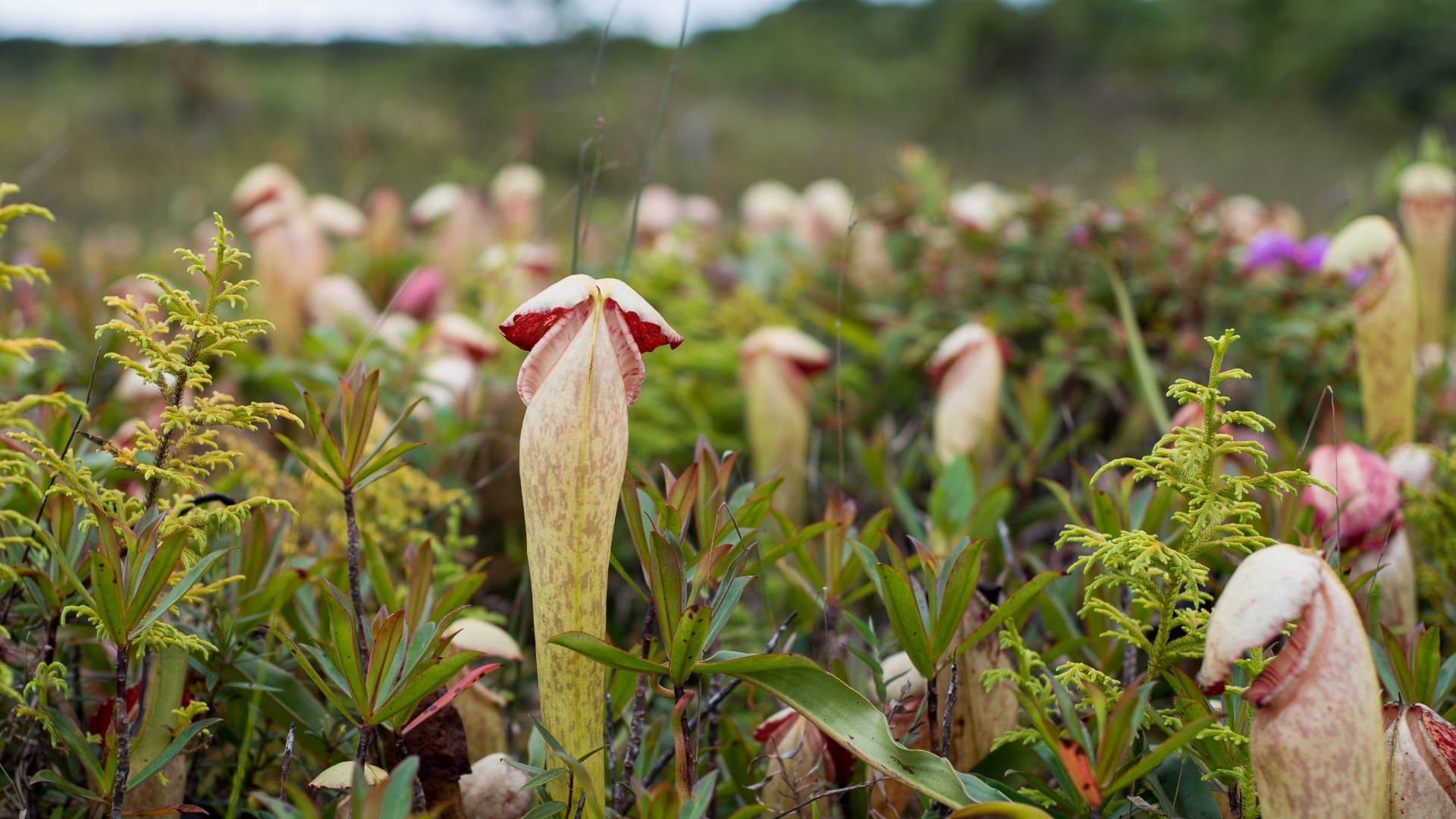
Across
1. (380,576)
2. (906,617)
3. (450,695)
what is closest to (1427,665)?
(906,617)

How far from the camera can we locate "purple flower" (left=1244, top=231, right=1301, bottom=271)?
1.93m

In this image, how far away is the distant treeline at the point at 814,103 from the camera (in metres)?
7.91

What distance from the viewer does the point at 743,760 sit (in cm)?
87

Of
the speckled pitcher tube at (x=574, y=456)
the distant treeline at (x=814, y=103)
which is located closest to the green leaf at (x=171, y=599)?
the speckled pitcher tube at (x=574, y=456)

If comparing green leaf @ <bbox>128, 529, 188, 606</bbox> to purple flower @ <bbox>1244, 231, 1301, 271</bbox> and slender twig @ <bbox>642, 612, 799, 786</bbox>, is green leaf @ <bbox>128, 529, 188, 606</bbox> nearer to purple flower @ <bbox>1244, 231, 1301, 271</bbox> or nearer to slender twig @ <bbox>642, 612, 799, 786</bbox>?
slender twig @ <bbox>642, 612, 799, 786</bbox>

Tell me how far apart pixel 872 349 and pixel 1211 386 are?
129 centimetres

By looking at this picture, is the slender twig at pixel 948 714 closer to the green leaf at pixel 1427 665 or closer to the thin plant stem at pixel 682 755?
the thin plant stem at pixel 682 755

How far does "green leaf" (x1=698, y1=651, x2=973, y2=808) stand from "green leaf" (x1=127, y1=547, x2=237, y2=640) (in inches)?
14.3

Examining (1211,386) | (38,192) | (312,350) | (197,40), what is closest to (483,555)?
(312,350)

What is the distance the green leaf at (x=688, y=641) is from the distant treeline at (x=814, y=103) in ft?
16.5

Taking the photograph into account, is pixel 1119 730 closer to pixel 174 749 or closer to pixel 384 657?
pixel 384 657

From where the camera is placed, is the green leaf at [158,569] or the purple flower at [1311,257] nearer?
the green leaf at [158,569]

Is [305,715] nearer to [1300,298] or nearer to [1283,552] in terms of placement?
[1283,552]

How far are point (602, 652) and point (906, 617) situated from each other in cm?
24
